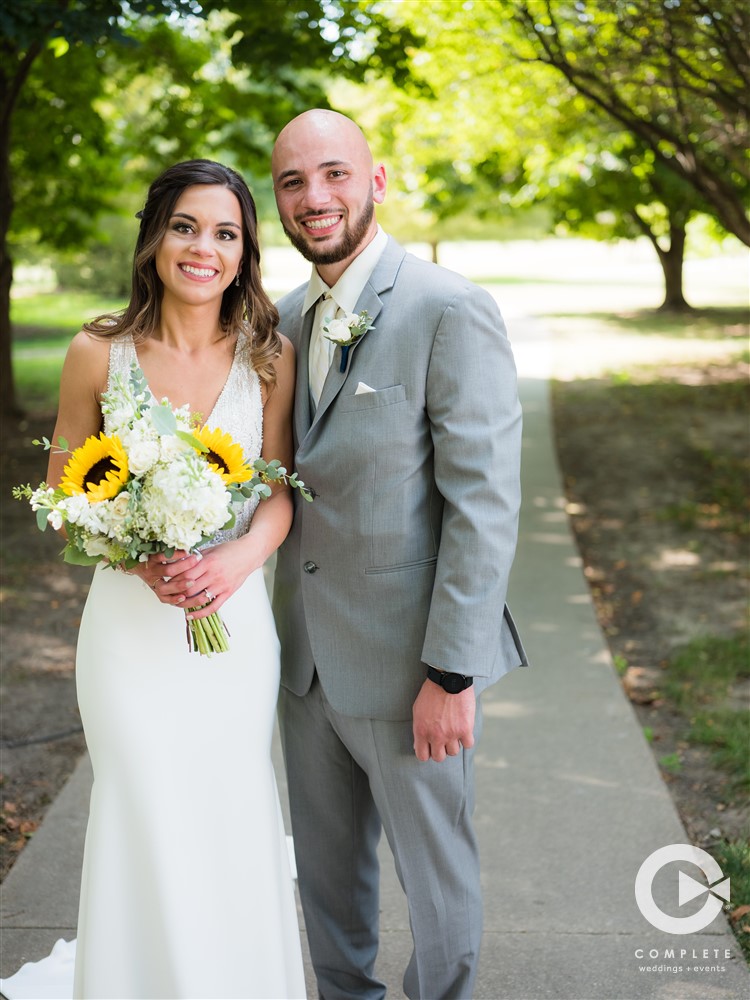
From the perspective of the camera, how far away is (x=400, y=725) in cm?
296

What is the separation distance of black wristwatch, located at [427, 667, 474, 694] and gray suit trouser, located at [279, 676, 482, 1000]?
0.21m

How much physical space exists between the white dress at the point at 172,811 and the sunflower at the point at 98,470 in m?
0.39

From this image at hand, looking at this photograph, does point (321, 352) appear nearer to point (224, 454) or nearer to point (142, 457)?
point (224, 454)

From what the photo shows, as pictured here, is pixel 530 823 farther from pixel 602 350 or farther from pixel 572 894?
pixel 602 350

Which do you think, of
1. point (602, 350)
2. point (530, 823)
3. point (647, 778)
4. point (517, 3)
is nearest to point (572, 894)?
point (530, 823)

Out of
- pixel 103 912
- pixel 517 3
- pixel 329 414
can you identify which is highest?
pixel 517 3

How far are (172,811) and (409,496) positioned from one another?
1057 millimetres

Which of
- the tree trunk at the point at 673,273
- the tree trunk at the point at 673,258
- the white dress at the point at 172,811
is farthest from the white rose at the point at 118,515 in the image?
the tree trunk at the point at 673,273

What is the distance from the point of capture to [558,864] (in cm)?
409

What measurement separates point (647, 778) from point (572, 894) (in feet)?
3.27

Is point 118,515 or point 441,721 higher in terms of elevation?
point 118,515

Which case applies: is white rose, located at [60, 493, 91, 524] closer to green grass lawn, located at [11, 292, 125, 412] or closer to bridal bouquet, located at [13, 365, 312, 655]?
bridal bouquet, located at [13, 365, 312, 655]

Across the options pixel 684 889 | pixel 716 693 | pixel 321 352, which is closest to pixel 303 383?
pixel 321 352

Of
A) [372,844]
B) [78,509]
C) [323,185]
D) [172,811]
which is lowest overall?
[372,844]
